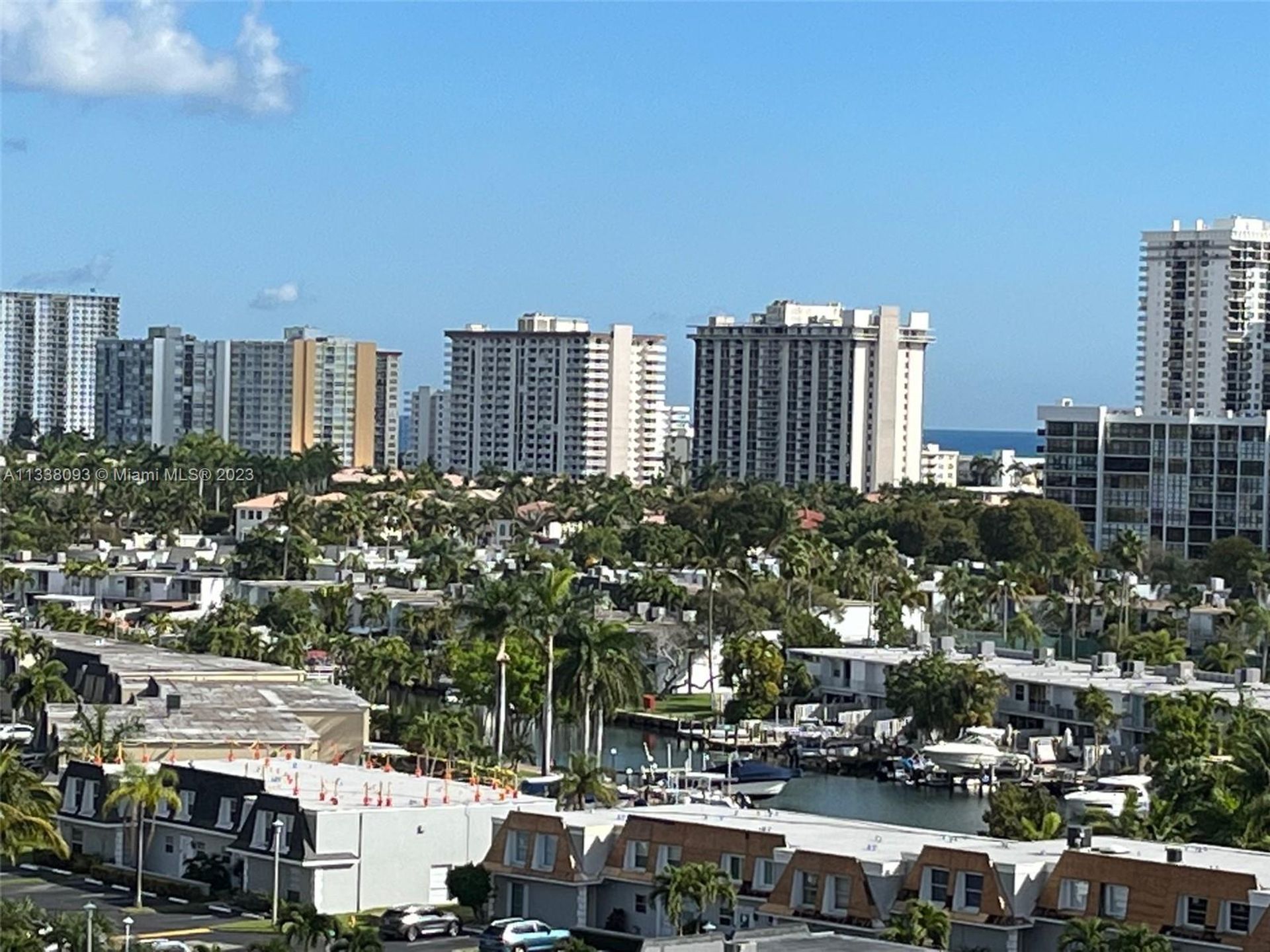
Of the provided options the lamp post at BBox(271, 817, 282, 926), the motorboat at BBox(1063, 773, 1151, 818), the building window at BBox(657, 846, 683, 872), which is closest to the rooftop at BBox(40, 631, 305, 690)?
the lamp post at BBox(271, 817, 282, 926)

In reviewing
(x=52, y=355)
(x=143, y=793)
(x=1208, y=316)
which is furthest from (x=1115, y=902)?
(x=52, y=355)

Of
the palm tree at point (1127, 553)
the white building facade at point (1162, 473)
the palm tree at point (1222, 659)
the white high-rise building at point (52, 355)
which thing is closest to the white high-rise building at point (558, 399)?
the white high-rise building at point (52, 355)

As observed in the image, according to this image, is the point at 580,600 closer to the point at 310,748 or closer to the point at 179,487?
the point at 310,748

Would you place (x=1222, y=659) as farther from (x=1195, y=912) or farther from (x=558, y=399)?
(x=558, y=399)

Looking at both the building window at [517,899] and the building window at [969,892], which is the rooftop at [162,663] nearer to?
the building window at [517,899]

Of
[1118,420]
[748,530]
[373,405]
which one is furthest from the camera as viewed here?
[373,405]

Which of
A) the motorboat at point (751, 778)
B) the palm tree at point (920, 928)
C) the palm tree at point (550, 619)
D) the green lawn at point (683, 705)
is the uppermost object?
the palm tree at point (550, 619)

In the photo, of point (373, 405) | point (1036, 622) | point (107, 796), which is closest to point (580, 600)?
point (107, 796)
